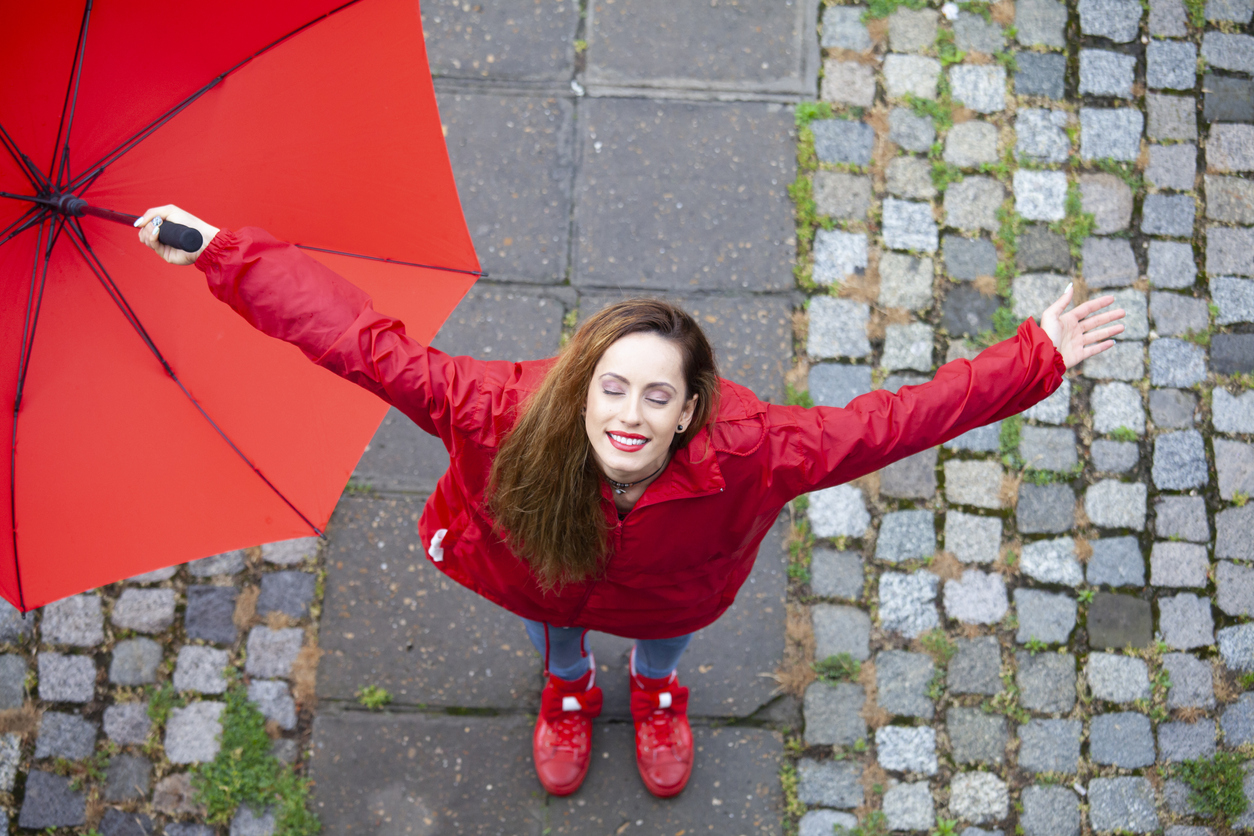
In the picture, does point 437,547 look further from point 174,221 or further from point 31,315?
point 31,315

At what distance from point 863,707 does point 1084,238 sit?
100 inches

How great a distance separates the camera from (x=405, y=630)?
165 inches

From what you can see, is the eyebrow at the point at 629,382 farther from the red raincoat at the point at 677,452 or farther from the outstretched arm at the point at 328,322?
the outstretched arm at the point at 328,322

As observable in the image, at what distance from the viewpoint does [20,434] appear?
2.76 meters

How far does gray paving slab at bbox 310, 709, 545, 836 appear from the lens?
3.98 metres

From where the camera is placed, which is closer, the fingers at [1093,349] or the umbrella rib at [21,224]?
the umbrella rib at [21,224]

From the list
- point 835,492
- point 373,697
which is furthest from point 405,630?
point 835,492

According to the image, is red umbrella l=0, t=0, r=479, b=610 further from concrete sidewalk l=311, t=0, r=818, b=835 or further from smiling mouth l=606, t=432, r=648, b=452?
concrete sidewalk l=311, t=0, r=818, b=835

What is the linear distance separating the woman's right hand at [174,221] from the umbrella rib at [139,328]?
31cm

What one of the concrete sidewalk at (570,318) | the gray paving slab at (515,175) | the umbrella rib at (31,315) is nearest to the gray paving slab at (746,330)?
the concrete sidewalk at (570,318)

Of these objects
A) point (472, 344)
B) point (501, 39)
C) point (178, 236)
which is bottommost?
point (178, 236)

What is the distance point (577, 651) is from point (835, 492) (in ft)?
4.88

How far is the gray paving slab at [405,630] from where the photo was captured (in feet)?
13.6

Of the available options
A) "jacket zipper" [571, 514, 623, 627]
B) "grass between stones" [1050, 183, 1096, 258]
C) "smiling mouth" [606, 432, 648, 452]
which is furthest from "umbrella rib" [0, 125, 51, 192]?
"grass between stones" [1050, 183, 1096, 258]
